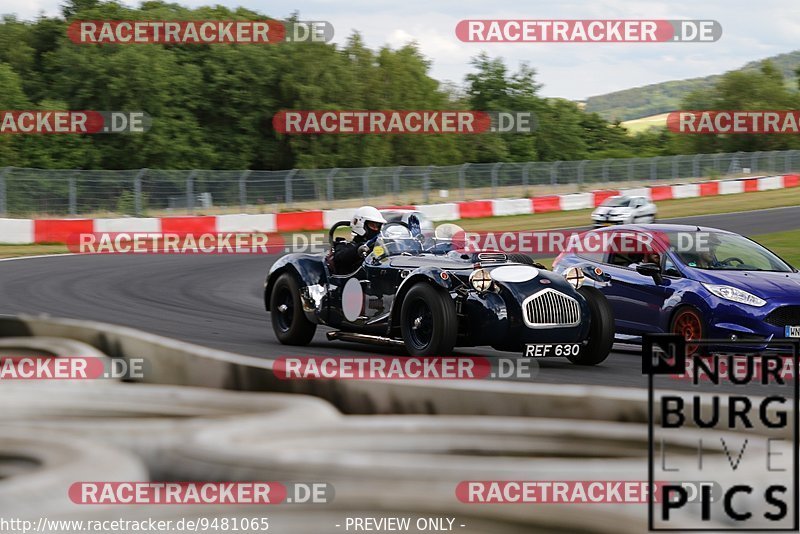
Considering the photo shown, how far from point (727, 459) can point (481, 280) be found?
5.64 meters

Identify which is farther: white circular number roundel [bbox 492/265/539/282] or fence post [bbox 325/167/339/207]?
fence post [bbox 325/167/339/207]

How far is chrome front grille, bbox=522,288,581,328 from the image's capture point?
10031 millimetres

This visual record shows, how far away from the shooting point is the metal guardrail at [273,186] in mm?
29172

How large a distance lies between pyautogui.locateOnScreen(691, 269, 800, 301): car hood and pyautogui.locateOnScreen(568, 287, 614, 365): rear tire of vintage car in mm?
1457

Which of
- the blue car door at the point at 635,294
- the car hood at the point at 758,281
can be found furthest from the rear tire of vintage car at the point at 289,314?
the car hood at the point at 758,281

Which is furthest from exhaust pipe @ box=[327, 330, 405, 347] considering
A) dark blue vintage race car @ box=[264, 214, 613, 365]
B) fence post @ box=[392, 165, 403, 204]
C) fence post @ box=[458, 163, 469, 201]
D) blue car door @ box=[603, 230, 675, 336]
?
fence post @ box=[458, 163, 469, 201]

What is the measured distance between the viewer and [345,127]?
5566 centimetres

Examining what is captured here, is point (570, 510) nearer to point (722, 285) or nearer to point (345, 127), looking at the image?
point (722, 285)

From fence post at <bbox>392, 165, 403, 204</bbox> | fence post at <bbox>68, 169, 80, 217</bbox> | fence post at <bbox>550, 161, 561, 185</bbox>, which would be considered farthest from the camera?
fence post at <bbox>550, 161, 561, 185</bbox>

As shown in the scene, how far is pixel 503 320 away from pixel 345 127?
4634cm

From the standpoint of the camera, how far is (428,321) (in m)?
10.3

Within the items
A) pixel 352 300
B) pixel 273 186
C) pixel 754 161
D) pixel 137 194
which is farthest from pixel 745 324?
pixel 754 161

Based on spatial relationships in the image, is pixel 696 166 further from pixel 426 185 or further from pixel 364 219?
pixel 364 219

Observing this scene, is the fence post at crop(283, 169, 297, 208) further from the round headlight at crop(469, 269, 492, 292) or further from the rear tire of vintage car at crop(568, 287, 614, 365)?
the round headlight at crop(469, 269, 492, 292)
